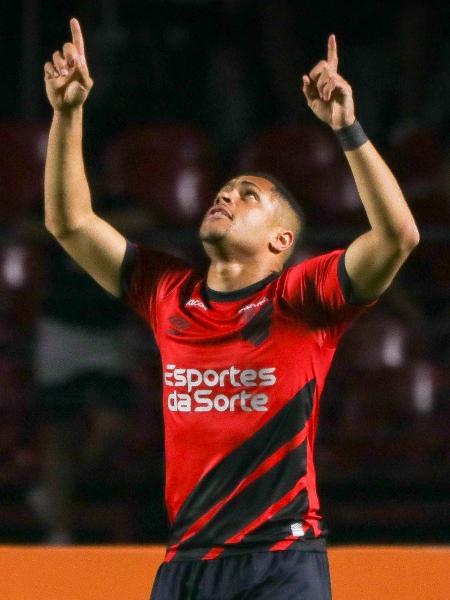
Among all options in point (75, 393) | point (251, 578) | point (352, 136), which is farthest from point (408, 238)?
point (75, 393)

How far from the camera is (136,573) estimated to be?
12.0 ft

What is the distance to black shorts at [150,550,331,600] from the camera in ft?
9.67

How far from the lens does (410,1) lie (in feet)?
21.8

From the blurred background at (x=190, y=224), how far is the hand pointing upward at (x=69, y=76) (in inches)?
80.1

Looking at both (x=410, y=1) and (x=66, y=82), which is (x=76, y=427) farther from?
(x=410, y=1)

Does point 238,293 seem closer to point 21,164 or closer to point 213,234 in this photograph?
point 213,234

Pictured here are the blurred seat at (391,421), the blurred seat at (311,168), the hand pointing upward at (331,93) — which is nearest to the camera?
the hand pointing upward at (331,93)

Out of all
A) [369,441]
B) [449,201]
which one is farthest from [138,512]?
[449,201]

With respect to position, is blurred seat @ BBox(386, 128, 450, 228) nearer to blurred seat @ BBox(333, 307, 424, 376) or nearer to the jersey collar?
blurred seat @ BBox(333, 307, 424, 376)

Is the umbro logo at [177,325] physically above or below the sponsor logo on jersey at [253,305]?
below

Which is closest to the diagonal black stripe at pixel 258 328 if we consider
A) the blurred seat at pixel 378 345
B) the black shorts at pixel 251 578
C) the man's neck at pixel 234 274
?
the man's neck at pixel 234 274

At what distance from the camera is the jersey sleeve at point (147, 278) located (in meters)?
3.32

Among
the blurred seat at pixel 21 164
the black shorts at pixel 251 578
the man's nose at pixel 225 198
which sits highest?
the blurred seat at pixel 21 164

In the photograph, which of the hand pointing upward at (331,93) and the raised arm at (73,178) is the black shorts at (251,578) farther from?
the hand pointing upward at (331,93)
